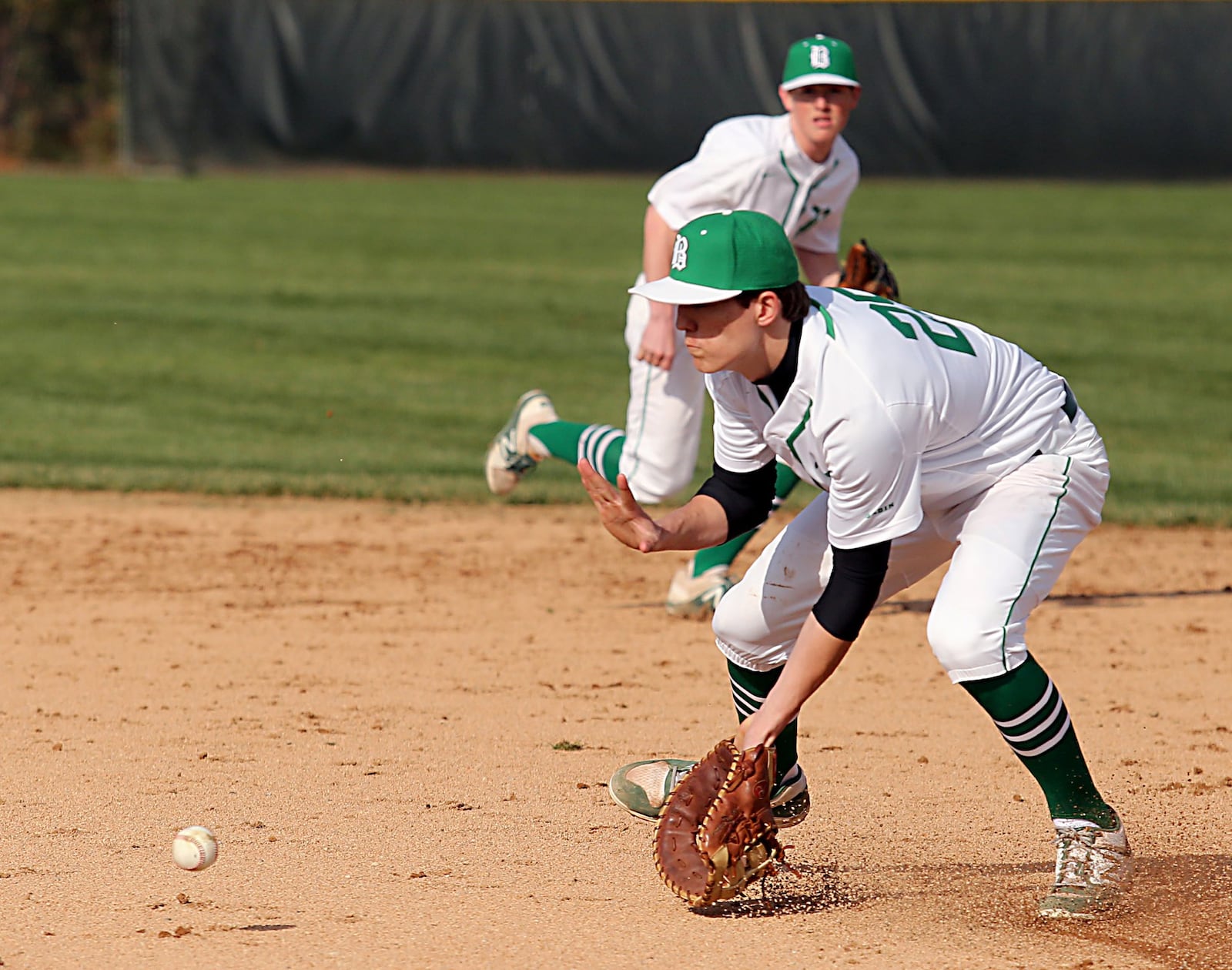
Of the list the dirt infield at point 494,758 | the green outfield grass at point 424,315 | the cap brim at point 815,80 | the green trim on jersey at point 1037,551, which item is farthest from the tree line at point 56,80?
the green trim on jersey at point 1037,551

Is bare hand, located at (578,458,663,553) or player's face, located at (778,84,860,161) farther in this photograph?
player's face, located at (778,84,860,161)

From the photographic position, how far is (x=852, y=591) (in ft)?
11.8

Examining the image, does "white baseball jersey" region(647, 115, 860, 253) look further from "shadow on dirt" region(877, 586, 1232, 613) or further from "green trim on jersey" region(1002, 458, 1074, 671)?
"green trim on jersey" region(1002, 458, 1074, 671)

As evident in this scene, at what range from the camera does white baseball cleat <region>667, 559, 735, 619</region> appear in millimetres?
6781

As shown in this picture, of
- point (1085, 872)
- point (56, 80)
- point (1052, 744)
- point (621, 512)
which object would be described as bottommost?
point (56, 80)

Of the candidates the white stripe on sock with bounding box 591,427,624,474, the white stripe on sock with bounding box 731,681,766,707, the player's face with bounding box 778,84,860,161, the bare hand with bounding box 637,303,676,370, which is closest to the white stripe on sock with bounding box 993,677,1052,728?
the white stripe on sock with bounding box 731,681,766,707

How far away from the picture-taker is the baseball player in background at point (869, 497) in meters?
3.52

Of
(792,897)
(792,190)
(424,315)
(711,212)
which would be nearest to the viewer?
(792,897)

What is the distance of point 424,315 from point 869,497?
11.8m

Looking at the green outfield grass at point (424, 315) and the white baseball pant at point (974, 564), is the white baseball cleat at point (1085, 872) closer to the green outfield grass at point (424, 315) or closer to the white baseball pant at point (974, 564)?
the white baseball pant at point (974, 564)

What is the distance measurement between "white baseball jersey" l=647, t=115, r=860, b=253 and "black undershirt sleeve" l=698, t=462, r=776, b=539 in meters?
2.35

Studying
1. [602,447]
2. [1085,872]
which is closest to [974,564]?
[1085,872]

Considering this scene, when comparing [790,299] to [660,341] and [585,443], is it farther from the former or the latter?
[585,443]

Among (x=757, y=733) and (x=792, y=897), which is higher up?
(x=757, y=733)
